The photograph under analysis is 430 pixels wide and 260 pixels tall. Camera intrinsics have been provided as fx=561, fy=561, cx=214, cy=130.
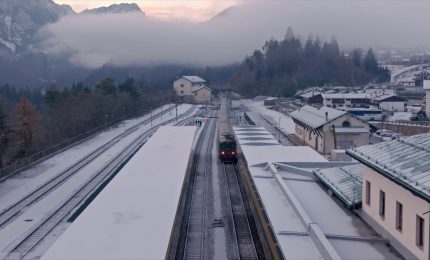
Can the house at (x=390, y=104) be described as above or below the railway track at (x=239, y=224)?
above

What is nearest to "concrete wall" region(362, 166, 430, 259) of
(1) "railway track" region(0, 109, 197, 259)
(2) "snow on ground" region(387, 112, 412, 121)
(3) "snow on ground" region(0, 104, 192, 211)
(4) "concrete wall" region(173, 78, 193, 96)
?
(1) "railway track" region(0, 109, 197, 259)

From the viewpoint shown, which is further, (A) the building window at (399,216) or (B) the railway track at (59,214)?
(B) the railway track at (59,214)

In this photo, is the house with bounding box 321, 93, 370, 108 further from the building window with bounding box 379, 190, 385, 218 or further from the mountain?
the mountain

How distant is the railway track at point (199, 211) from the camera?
964cm

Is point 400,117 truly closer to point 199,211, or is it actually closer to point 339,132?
point 339,132

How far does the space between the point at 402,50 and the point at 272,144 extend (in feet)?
607

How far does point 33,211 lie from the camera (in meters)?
12.8

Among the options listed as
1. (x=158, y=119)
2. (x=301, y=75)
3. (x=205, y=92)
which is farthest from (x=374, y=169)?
(x=301, y=75)

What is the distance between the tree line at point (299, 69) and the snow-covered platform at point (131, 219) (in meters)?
49.0

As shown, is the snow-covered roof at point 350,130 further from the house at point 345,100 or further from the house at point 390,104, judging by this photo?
the house at point 345,100

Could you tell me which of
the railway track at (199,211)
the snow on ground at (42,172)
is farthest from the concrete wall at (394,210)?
the snow on ground at (42,172)

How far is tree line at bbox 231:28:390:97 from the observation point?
65938 mm

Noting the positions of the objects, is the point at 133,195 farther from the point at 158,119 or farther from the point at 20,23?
the point at 20,23

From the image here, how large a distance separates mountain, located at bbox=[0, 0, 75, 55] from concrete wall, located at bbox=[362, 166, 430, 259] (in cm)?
10224
